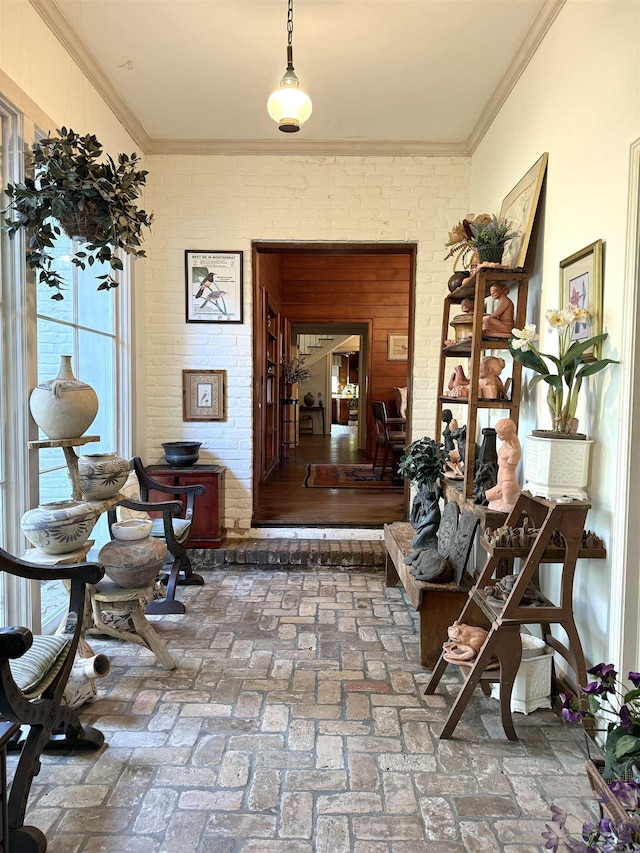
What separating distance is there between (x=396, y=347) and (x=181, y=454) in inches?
194

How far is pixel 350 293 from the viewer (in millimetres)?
7793

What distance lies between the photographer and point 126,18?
2609 millimetres

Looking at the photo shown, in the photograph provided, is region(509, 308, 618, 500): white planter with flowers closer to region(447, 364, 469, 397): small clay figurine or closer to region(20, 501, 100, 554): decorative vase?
region(447, 364, 469, 397): small clay figurine

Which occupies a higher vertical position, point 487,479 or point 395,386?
point 395,386

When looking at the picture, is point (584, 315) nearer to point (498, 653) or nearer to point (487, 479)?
point (487, 479)

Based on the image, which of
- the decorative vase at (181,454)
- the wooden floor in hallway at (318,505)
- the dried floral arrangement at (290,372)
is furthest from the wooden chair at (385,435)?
the decorative vase at (181,454)

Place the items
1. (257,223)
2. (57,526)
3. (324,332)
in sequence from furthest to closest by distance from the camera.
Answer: (324,332) → (257,223) → (57,526)

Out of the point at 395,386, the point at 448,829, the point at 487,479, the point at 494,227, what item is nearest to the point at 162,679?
the point at 448,829

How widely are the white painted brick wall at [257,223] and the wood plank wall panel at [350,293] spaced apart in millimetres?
3726

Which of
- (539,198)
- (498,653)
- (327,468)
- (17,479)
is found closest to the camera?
(498,653)

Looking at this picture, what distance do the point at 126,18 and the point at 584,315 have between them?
106 inches

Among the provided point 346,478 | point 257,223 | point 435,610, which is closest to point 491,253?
point 435,610

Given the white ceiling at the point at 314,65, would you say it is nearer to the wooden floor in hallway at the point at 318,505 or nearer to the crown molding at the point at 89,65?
the crown molding at the point at 89,65

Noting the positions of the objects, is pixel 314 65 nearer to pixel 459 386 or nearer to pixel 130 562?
pixel 459 386
